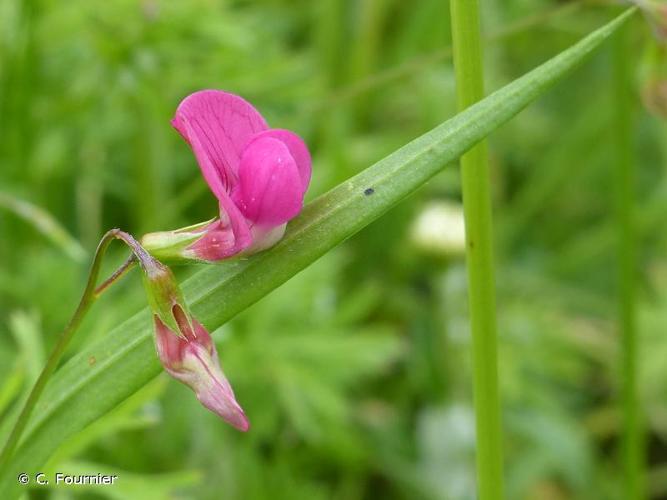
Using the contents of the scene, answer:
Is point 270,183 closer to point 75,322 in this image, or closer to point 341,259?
point 75,322

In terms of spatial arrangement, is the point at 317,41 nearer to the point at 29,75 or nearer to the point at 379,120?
the point at 379,120

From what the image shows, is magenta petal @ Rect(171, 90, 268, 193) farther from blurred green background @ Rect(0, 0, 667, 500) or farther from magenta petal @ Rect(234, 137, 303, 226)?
blurred green background @ Rect(0, 0, 667, 500)

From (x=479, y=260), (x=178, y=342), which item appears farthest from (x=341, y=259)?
(x=178, y=342)

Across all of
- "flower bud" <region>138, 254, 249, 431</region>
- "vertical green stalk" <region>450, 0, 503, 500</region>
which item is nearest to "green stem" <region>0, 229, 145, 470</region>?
"flower bud" <region>138, 254, 249, 431</region>

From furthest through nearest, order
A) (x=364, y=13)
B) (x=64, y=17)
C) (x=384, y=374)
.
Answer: (x=364, y=13) < (x=384, y=374) < (x=64, y=17)

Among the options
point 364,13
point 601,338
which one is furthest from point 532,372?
point 364,13

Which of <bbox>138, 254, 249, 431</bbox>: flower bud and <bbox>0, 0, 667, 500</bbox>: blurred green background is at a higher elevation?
<bbox>138, 254, 249, 431</bbox>: flower bud
